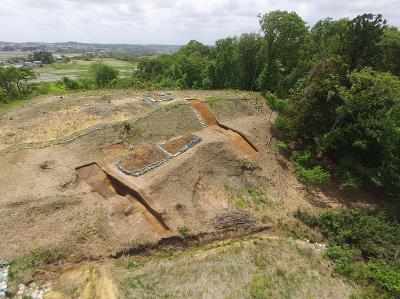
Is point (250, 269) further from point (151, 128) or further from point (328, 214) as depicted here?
point (151, 128)

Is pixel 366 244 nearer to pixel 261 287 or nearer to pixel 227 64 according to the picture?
pixel 261 287

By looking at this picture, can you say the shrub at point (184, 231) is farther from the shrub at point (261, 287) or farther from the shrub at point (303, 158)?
the shrub at point (303, 158)

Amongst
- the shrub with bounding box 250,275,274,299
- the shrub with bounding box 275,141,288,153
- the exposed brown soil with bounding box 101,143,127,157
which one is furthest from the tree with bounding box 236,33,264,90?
the shrub with bounding box 250,275,274,299

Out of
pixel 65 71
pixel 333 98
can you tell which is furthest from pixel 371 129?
pixel 65 71

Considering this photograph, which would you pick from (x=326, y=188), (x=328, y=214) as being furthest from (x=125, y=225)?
(x=326, y=188)

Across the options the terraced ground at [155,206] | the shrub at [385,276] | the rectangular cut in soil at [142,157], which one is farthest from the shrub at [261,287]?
the rectangular cut in soil at [142,157]

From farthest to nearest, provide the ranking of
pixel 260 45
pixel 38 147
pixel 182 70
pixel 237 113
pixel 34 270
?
pixel 182 70
pixel 260 45
pixel 237 113
pixel 38 147
pixel 34 270

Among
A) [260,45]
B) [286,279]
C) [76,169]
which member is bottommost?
[286,279]
